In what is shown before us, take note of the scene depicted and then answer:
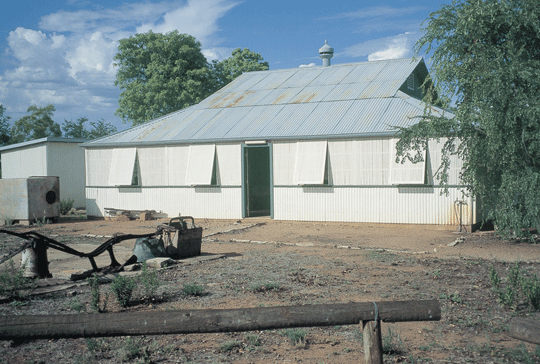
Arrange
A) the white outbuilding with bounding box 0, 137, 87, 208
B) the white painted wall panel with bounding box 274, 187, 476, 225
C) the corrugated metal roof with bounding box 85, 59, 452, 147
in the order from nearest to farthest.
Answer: the white painted wall panel with bounding box 274, 187, 476, 225
the corrugated metal roof with bounding box 85, 59, 452, 147
the white outbuilding with bounding box 0, 137, 87, 208

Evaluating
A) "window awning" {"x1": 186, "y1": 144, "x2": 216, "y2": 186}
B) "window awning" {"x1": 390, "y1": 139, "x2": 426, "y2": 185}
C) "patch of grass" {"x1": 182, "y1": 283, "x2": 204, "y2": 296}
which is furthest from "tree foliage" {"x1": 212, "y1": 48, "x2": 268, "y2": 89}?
"patch of grass" {"x1": 182, "y1": 283, "x2": 204, "y2": 296}

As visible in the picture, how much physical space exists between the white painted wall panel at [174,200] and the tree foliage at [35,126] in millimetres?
26651

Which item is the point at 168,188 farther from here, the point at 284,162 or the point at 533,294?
the point at 533,294

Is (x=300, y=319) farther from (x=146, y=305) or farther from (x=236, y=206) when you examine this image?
(x=236, y=206)

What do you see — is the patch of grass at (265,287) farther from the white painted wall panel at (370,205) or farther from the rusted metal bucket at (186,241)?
the white painted wall panel at (370,205)

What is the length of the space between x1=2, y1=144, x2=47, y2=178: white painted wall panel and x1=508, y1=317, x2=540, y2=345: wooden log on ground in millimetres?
23384

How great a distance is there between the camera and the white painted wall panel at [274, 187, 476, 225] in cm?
1581

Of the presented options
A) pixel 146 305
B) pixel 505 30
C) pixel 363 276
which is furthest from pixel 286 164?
pixel 146 305

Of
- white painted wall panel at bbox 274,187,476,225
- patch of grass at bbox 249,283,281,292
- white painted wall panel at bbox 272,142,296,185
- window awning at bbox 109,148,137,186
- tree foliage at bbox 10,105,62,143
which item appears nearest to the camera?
patch of grass at bbox 249,283,281,292

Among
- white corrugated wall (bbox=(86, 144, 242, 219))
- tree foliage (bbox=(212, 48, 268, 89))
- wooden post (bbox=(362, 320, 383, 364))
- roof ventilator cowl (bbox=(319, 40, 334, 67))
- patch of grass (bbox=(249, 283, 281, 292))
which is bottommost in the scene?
patch of grass (bbox=(249, 283, 281, 292))

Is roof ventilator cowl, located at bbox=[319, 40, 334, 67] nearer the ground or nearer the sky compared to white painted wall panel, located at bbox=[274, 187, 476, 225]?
nearer the sky

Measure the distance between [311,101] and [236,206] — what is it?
18.4ft

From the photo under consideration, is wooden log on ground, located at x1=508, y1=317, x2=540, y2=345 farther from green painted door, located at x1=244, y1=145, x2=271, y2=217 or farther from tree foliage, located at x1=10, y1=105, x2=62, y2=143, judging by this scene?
tree foliage, located at x1=10, y1=105, x2=62, y2=143

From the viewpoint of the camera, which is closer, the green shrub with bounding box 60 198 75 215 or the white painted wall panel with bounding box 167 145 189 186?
the white painted wall panel with bounding box 167 145 189 186
